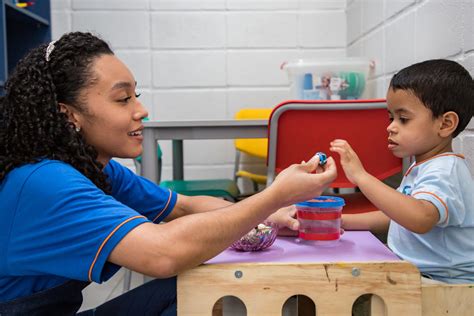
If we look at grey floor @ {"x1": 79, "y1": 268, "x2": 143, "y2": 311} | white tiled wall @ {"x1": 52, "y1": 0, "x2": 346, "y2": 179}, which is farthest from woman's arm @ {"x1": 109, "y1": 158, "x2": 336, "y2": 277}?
white tiled wall @ {"x1": 52, "y1": 0, "x2": 346, "y2": 179}

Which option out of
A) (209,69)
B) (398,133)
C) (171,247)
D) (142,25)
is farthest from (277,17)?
(171,247)

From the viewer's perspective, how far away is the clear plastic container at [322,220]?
111 cm

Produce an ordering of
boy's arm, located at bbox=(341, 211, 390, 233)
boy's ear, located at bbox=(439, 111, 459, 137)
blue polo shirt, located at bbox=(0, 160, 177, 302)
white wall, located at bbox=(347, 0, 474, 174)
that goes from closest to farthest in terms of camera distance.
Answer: blue polo shirt, located at bbox=(0, 160, 177, 302) < boy's ear, located at bbox=(439, 111, 459, 137) < boy's arm, located at bbox=(341, 211, 390, 233) < white wall, located at bbox=(347, 0, 474, 174)

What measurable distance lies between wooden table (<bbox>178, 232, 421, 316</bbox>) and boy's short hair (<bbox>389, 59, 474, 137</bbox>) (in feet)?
1.56

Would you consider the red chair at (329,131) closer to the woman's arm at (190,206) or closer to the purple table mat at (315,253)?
the woman's arm at (190,206)

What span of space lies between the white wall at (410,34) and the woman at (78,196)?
0.75 metres

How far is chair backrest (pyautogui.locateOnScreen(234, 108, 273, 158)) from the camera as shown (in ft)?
10.5

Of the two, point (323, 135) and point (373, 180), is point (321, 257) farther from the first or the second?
point (323, 135)

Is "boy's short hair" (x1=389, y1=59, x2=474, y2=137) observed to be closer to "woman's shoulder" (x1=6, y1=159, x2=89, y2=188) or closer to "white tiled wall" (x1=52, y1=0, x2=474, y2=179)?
"woman's shoulder" (x1=6, y1=159, x2=89, y2=188)

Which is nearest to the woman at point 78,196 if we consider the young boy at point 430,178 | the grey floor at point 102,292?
the young boy at point 430,178

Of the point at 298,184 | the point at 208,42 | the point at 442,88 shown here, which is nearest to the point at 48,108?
the point at 298,184

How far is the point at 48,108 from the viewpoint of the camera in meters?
1.06

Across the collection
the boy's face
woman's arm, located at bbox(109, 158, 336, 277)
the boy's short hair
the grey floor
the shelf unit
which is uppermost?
the shelf unit

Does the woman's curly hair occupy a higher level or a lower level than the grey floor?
higher
